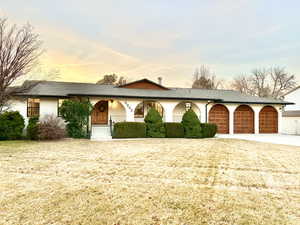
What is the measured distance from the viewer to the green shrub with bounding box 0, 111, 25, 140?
1246cm

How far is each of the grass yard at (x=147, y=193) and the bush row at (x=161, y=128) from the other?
26.2 ft

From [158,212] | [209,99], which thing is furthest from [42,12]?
[158,212]

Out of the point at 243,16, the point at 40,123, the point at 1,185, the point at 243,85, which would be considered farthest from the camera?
the point at 243,85

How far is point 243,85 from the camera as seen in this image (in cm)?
4322

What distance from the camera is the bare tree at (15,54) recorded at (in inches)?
429

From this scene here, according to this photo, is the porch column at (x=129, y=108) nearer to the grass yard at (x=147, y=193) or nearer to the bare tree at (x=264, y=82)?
the grass yard at (x=147, y=193)

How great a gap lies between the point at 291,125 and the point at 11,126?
2489 cm

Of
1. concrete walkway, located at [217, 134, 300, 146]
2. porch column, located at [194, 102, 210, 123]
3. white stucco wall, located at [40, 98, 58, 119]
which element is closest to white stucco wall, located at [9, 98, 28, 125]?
white stucco wall, located at [40, 98, 58, 119]

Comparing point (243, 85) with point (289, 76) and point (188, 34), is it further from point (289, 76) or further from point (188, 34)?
point (188, 34)

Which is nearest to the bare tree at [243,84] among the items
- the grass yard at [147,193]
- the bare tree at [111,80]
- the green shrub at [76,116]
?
the bare tree at [111,80]

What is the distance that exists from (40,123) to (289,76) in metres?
46.1

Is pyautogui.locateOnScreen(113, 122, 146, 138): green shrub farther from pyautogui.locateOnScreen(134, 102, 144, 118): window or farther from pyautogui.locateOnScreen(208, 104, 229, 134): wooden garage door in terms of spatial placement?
pyautogui.locateOnScreen(208, 104, 229, 134): wooden garage door

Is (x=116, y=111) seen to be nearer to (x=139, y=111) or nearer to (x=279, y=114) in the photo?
(x=139, y=111)

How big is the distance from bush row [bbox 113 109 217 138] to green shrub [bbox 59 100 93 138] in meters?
2.25
